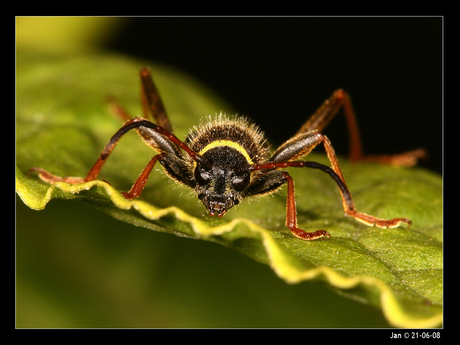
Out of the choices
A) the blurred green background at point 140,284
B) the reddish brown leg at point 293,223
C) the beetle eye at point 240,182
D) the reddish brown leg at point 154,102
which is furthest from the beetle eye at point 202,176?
the reddish brown leg at point 154,102

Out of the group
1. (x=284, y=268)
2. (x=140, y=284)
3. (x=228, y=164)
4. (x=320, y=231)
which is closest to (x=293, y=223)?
(x=320, y=231)

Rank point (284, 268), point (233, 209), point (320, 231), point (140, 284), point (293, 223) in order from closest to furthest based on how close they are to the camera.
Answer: point (284, 268) < point (320, 231) < point (293, 223) < point (233, 209) < point (140, 284)

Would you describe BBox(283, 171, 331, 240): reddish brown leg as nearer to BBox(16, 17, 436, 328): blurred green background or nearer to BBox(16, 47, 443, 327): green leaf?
BBox(16, 47, 443, 327): green leaf

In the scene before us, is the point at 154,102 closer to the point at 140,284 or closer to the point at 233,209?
→ the point at 233,209

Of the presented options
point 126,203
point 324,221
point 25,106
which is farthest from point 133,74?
point 126,203

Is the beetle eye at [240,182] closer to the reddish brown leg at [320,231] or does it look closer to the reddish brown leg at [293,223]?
the reddish brown leg at [320,231]

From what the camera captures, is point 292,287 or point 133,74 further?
point 133,74

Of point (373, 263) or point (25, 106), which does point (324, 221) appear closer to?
point (373, 263)
